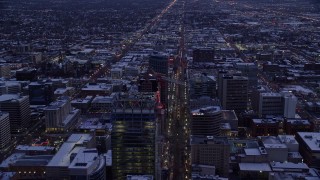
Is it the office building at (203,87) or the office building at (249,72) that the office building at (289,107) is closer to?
the office building at (203,87)

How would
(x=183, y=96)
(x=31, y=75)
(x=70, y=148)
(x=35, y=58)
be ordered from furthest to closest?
(x=35, y=58) < (x=31, y=75) < (x=183, y=96) < (x=70, y=148)

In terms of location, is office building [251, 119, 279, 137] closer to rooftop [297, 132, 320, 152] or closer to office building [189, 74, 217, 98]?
rooftop [297, 132, 320, 152]

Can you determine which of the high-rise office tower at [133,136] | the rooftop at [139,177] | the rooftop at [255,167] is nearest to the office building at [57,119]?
the high-rise office tower at [133,136]

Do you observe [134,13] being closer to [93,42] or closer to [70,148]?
[93,42]

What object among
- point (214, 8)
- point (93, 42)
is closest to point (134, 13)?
point (214, 8)

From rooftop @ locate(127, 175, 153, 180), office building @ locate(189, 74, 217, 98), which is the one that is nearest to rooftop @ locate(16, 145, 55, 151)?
rooftop @ locate(127, 175, 153, 180)

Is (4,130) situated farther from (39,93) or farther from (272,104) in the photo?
(272,104)
